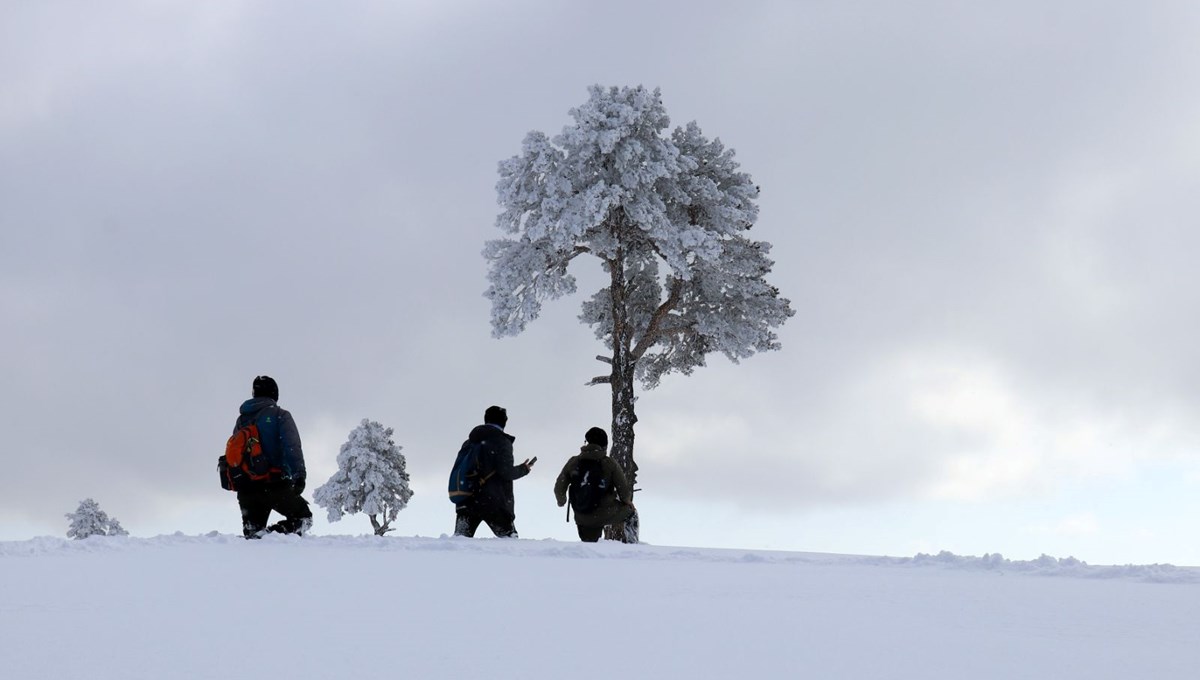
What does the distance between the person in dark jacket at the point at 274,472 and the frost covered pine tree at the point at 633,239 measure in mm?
10103

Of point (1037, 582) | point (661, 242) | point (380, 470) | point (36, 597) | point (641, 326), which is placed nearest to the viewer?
point (36, 597)

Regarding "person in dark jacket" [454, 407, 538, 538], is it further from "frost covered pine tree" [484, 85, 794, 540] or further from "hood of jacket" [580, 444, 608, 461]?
"frost covered pine tree" [484, 85, 794, 540]

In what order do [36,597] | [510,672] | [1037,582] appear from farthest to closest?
[1037,582]
[36,597]
[510,672]

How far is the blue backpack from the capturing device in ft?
49.2

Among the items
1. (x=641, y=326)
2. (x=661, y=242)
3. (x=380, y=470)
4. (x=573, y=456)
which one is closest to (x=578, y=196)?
(x=661, y=242)

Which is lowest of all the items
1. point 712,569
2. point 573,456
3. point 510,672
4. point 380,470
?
point 510,672

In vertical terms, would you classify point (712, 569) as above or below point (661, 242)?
below

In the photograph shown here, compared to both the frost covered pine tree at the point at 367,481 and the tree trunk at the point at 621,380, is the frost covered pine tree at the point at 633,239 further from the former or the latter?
the frost covered pine tree at the point at 367,481

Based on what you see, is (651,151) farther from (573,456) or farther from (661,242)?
(573,456)

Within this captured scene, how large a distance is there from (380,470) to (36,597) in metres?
36.6

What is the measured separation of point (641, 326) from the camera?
28047 mm

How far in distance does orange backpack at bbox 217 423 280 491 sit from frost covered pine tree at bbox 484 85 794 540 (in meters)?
10.6

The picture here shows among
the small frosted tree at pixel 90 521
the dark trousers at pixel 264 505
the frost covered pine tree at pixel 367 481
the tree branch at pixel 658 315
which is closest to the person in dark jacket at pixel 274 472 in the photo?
the dark trousers at pixel 264 505

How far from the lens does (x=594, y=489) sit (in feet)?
50.7
